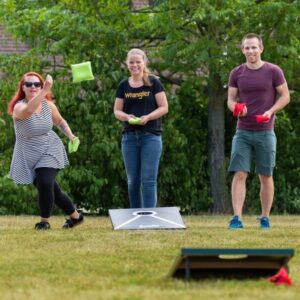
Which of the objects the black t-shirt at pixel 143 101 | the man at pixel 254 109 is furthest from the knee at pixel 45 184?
the man at pixel 254 109

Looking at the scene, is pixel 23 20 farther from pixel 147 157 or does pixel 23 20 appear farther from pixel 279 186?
pixel 147 157

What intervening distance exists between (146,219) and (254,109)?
1.49 m

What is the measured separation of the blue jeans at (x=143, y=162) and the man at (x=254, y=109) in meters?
0.79

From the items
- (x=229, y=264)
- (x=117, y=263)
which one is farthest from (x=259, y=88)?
(x=229, y=264)

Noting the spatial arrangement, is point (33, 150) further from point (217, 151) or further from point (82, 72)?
point (217, 151)

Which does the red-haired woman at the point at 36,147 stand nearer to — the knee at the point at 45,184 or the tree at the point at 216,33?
the knee at the point at 45,184

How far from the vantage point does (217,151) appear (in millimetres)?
16531

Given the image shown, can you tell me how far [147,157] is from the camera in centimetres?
1035

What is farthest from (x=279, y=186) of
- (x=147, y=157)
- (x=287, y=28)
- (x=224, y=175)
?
(x=147, y=157)

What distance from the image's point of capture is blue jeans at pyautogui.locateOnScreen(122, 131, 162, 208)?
10.4m

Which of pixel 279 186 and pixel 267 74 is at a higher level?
pixel 267 74

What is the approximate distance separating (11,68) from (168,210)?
690 centimetres

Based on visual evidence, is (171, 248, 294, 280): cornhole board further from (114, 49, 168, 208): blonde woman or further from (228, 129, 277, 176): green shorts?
(114, 49, 168, 208): blonde woman

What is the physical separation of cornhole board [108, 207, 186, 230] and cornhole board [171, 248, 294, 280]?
10.5ft
